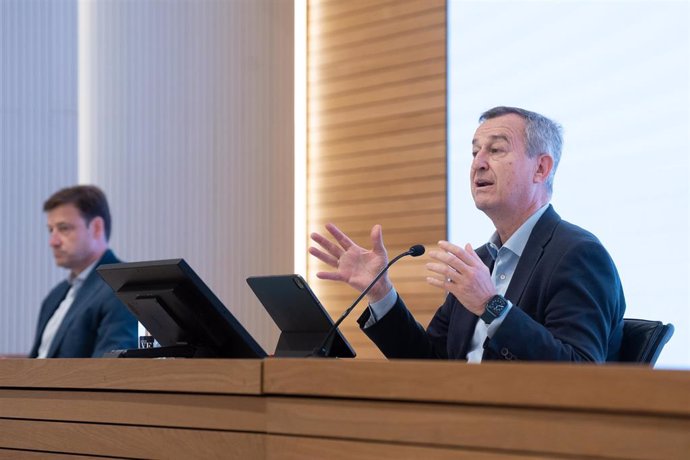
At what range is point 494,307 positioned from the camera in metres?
2.18

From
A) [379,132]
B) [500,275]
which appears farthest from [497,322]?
[379,132]

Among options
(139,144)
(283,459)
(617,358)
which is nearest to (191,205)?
(139,144)

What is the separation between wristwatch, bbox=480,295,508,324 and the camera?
7.13ft

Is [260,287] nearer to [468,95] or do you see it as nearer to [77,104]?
[468,95]

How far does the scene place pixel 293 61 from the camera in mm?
5527

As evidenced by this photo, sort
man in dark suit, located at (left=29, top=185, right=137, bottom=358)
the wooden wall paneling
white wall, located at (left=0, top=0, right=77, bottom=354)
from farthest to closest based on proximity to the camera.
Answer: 1. white wall, located at (left=0, top=0, right=77, bottom=354)
2. man in dark suit, located at (left=29, top=185, right=137, bottom=358)
3. the wooden wall paneling

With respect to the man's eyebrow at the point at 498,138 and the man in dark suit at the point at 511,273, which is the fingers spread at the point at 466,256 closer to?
the man in dark suit at the point at 511,273

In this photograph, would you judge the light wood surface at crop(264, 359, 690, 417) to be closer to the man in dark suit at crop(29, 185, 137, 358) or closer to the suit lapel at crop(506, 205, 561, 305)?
the suit lapel at crop(506, 205, 561, 305)

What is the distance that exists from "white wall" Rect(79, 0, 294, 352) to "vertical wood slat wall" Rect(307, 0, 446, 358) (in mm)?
181

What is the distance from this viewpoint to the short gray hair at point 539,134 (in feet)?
8.88

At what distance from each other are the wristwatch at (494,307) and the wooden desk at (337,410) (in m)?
0.61

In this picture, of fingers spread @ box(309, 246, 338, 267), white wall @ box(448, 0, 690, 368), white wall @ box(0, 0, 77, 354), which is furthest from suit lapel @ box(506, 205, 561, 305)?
white wall @ box(0, 0, 77, 354)

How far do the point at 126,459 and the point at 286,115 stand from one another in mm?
3711

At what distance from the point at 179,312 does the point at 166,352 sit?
0.10 m
